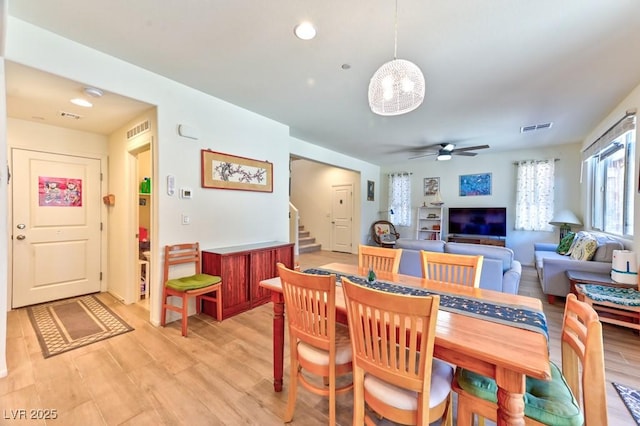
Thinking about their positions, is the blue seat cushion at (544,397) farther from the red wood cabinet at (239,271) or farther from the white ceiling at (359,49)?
the red wood cabinet at (239,271)

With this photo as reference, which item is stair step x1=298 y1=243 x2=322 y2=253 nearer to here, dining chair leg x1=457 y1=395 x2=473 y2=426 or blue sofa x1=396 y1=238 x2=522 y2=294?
blue sofa x1=396 y1=238 x2=522 y2=294

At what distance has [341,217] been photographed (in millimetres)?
7906

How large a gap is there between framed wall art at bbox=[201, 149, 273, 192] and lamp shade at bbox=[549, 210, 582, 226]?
560 cm

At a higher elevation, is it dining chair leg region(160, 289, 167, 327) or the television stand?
the television stand

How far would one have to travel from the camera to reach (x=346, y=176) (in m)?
7.79

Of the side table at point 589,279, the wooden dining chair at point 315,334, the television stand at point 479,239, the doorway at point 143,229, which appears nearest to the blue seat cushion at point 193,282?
the doorway at point 143,229

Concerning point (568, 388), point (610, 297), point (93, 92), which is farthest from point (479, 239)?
point (93, 92)

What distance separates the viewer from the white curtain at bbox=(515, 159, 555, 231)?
572 cm

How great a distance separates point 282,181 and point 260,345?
2531 millimetres

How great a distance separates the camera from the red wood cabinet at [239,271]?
10.2 feet

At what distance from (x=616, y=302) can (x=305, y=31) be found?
3815 mm

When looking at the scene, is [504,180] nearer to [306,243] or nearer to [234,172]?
[306,243]

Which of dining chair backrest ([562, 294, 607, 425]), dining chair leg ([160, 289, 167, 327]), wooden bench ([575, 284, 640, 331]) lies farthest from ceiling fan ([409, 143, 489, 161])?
dining chair leg ([160, 289, 167, 327])

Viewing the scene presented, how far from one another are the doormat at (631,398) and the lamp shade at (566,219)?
14.0ft
